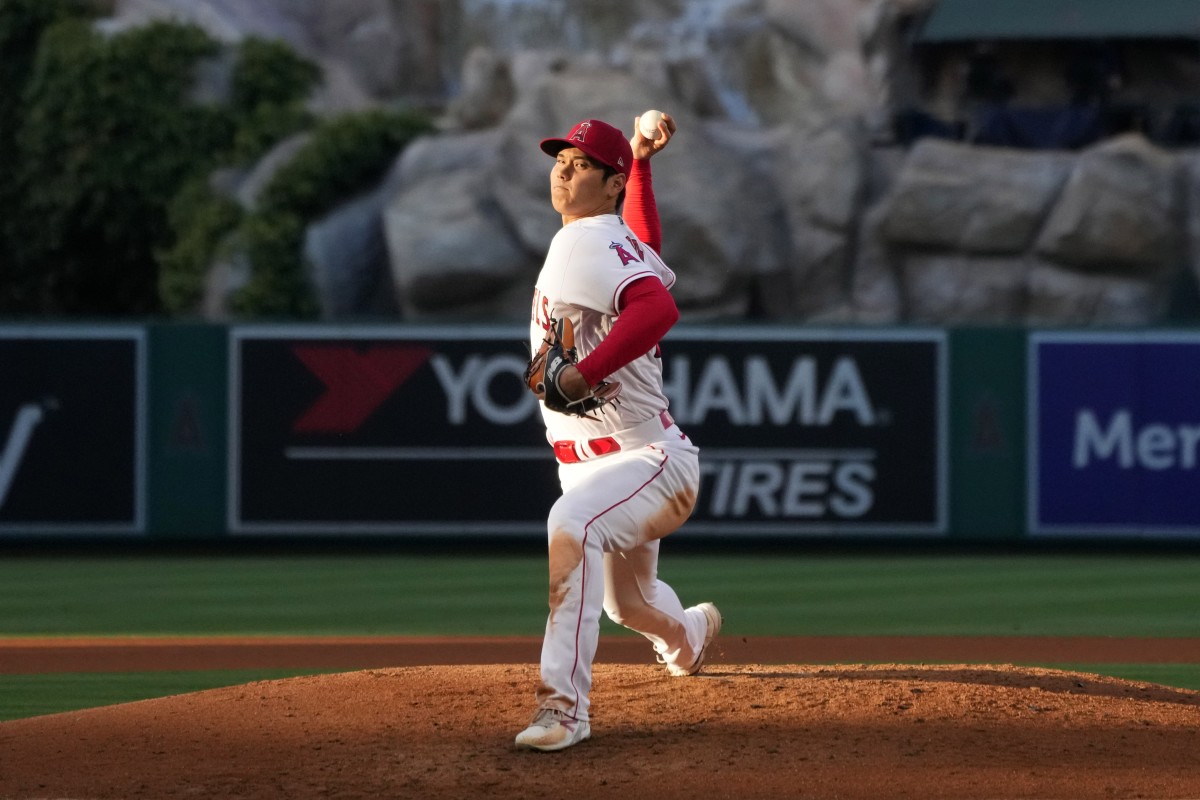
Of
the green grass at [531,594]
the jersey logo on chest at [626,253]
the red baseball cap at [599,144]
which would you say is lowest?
the green grass at [531,594]

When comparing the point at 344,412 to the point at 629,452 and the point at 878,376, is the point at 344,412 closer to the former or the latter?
the point at 878,376

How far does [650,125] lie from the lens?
5.54 m

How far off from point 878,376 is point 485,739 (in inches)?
328

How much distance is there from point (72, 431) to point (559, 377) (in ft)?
28.9

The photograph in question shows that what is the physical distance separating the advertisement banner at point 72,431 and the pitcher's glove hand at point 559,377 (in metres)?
8.43

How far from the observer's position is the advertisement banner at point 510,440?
1289 centimetres

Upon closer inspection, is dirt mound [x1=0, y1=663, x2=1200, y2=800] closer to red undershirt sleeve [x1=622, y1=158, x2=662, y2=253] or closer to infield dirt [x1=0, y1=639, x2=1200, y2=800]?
infield dirt [x1=0, y1=639, x2=1200, y2=800]

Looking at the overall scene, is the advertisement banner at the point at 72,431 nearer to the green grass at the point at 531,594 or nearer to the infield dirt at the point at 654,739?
the green grass at the point at 531,594

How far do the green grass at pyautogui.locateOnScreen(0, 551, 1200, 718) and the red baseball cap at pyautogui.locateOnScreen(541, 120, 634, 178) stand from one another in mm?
3169

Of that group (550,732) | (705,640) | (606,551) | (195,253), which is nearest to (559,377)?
(606,551)

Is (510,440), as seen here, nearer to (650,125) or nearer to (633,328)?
(650,125)

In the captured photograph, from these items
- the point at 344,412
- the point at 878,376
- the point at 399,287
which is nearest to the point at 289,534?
the point at 344,412

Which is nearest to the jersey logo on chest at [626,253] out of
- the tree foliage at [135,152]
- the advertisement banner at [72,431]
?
the advertisement banner at [72,431]

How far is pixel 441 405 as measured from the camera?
13.0 m
